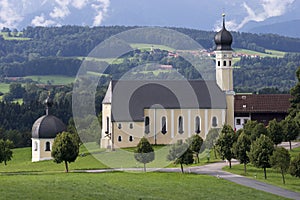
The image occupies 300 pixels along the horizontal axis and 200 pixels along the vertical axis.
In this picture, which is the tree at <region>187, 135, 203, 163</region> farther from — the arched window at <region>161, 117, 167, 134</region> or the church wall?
the arched window at <region>161, 117, 167, 134</region>

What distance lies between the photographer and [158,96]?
84.9 metres

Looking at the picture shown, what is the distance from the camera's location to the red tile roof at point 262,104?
287 feet

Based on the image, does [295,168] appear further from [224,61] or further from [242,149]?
[224,61]

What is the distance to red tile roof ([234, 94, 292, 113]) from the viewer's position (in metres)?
87.4

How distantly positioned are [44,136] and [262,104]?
24209mm

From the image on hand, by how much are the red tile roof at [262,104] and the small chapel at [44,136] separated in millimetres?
19614

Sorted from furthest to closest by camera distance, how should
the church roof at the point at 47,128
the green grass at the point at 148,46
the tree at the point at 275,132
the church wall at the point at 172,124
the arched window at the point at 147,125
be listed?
the green grass at the point at 148,46, the arched window at the point at 147,125, the church wall at the point at 172,124, the church roof at the point at 47,128, the tree at the point at 275,132

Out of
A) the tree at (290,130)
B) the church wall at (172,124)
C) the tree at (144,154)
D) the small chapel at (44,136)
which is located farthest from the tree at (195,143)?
the small chapel at (44,136)

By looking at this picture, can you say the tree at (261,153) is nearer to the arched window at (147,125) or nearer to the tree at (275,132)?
the tree at (275,132)

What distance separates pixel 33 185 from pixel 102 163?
26.5 metres

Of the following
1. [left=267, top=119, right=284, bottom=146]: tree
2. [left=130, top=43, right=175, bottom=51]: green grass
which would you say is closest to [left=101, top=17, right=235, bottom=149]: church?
[left=267, top=119, right=284, bottom=146]: tree

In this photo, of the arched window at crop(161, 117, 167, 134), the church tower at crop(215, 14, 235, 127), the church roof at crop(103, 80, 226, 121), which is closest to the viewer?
the church roof at crop(103, 80, 226, 121)

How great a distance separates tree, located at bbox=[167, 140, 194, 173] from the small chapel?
20979mm

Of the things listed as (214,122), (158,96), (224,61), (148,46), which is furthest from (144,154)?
(148,46)
